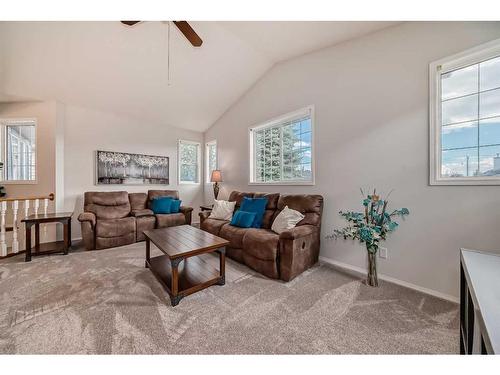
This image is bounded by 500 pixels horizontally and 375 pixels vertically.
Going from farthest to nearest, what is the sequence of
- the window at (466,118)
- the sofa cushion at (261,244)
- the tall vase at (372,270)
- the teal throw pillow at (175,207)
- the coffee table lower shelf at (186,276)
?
the teal throw pillow at (175,207) < the sofa cushion at (261,244) < the tall vase at (372,270) < the coffee table lower shelf at (186,276) < the window at (466,118)

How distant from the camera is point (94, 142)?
396 centimetres

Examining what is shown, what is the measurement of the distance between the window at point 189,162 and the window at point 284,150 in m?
2.14

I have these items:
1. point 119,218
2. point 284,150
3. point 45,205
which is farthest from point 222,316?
point 45,205

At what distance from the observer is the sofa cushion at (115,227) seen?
3.22 meters

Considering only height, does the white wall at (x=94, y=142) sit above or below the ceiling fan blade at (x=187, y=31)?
below

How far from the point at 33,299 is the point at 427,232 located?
3.80 metres

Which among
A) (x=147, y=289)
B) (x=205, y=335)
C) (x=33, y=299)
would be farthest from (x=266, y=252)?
(x=33, y=299)

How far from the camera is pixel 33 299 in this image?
1.79 meters

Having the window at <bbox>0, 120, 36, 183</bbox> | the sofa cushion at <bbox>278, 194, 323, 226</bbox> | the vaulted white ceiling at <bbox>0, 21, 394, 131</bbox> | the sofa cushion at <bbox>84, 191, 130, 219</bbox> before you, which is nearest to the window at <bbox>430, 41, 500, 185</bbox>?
the vaulted white ceiling at <bbox>0, 21, 394, 131</bbox>

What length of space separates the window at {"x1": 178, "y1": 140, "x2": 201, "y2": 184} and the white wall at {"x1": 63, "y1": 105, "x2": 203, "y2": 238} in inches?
11.2

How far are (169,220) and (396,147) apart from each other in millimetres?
3895

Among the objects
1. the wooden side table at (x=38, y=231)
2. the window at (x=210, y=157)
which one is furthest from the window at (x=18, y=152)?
Result: the window at (x=210, y=157)

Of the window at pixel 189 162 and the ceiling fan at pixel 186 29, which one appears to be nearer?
the ceiling fan at pixel 186 29

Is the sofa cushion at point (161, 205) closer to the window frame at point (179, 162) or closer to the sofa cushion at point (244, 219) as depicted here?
the window frame at point (179, 162)
